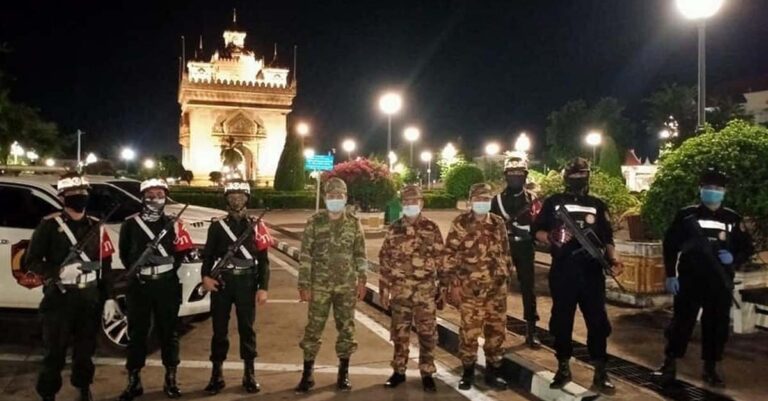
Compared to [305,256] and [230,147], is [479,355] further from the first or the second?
[230,147]

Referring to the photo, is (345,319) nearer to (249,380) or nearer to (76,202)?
(249,380)

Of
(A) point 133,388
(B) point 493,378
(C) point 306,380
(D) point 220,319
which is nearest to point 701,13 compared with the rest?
(B) point 493,378

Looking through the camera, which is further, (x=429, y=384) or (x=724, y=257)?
(x=429, y=384)

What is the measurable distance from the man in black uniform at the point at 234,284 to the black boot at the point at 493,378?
201 cm

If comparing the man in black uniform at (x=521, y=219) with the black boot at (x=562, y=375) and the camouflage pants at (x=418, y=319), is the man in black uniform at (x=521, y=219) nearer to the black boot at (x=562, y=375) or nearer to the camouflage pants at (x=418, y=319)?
the black boot at (x=562, y=375)

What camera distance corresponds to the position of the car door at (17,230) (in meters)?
7.34

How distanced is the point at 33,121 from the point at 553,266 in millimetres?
41720

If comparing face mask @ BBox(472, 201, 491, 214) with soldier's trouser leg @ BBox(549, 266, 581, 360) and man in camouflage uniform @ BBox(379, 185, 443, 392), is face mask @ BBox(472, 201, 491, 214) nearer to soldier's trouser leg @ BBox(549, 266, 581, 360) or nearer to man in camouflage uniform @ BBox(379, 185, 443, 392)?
man in camouflage uniform @ BBox(379, 185, 443, 392)

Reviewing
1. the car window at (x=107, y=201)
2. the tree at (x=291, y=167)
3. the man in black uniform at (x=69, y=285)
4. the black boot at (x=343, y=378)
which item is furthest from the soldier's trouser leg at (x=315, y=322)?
the tree at (x=291, y=167)

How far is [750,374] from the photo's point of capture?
613cm

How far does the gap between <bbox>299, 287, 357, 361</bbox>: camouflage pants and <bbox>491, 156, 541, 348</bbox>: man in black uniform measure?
1.98 meters

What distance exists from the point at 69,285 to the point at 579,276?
160 inches

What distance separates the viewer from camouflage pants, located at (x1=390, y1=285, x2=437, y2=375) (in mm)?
6066

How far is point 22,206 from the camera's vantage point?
7711 mm
